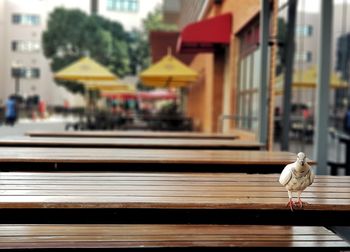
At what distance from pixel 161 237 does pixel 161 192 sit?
0.29m

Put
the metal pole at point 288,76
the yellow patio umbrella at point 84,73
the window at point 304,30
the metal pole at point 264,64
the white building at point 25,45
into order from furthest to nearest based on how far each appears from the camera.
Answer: the white building at point 25,45 < the yellow patio umbrella at point 84,73 < the window at point 304,30 < the metal pole at point 288,76 < the metal pole at point 264,64

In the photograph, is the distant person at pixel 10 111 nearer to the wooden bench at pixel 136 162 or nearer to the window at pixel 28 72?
the wooden bench at pixel 136 162

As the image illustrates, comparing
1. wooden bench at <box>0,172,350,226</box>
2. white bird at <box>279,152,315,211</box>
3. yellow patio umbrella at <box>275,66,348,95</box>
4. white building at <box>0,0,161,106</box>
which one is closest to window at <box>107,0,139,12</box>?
white building at <box>0,0,161,106</box>

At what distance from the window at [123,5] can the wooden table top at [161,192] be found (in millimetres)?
60870

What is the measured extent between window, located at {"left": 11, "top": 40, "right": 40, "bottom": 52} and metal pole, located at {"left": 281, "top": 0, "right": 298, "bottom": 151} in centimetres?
5397

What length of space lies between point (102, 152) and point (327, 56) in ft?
9.10

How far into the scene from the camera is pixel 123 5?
62.8 meters

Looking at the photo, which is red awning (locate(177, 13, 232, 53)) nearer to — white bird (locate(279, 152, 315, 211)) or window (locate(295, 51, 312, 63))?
window (locate(295, 51, 312, 63))

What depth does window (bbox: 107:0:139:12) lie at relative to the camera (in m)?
62.0

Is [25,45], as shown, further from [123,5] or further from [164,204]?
[164,204]

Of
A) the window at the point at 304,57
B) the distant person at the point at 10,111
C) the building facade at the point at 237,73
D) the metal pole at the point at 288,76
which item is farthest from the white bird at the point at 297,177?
the distant person at the point at 10,111

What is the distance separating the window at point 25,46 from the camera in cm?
5809

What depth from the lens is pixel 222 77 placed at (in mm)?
13781

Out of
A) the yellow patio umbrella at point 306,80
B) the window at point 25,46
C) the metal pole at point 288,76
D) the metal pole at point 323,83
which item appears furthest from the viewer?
the window at point 25,46
